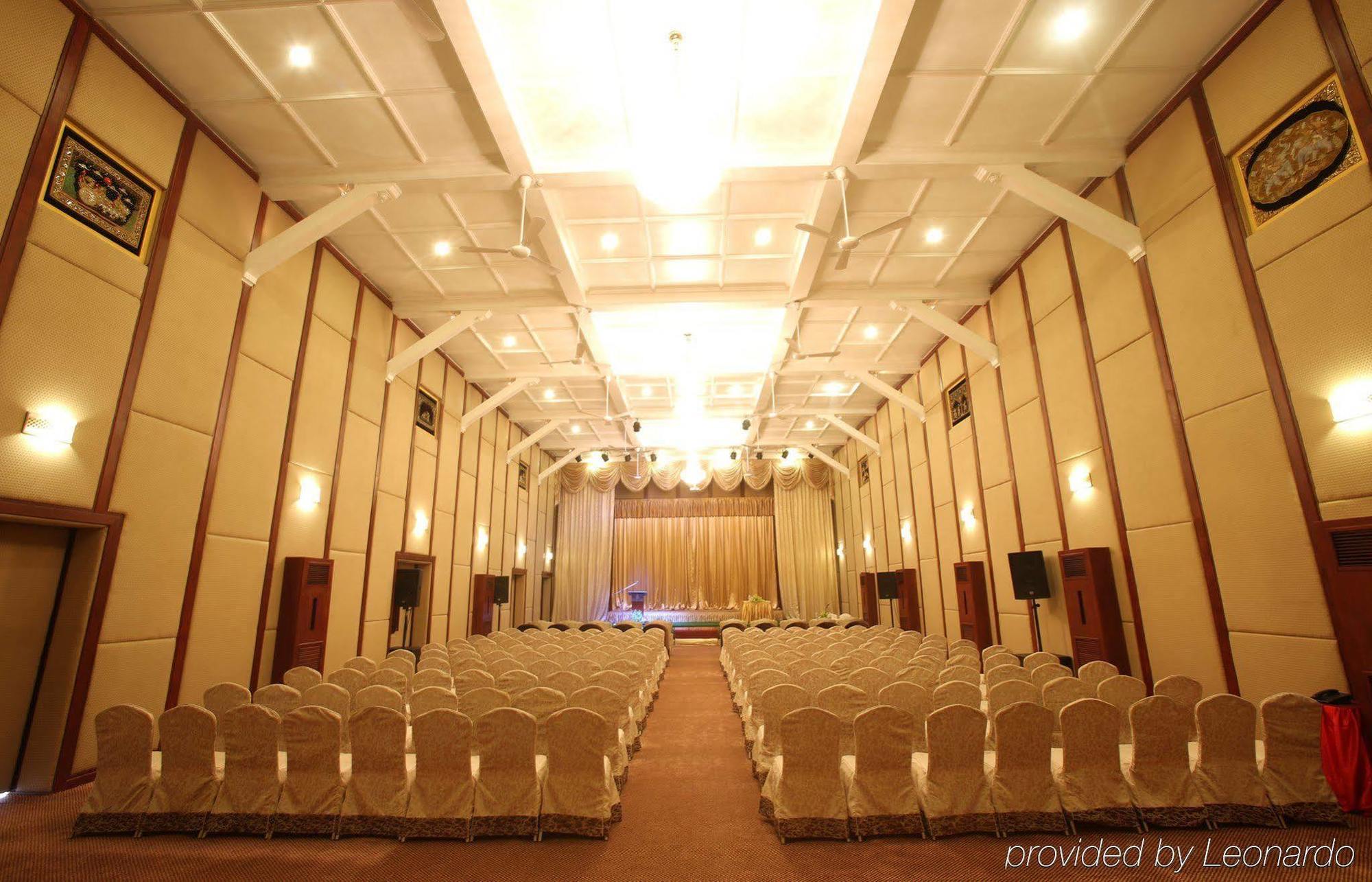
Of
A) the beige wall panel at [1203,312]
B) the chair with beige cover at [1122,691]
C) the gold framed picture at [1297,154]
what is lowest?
the chair with beige cover at [1122,691]

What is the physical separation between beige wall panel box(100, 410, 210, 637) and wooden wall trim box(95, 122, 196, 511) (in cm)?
10

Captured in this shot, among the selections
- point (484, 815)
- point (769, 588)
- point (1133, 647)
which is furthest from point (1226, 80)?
point (769, 588)

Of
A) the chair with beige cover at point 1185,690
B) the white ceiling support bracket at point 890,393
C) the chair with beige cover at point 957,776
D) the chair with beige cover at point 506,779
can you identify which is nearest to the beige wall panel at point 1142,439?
the chair with beige cover at point 1185,690

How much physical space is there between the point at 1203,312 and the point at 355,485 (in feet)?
36.0

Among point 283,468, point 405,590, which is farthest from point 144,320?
point 405,590

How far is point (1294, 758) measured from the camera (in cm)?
395

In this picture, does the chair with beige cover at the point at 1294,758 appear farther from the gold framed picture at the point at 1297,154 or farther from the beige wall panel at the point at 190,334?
the beige wall panel at the point at 190,334

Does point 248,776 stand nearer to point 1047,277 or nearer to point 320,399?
point 320,399

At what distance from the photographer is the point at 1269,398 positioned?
5.22 meters

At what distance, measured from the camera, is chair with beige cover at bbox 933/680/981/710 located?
4668 millimetres

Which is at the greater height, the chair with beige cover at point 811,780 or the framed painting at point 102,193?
the framed painting at point 102,193

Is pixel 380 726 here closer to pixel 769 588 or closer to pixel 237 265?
pixel 237 265

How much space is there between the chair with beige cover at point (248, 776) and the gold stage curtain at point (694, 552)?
19521 mm

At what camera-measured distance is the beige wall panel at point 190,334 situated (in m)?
5.86
